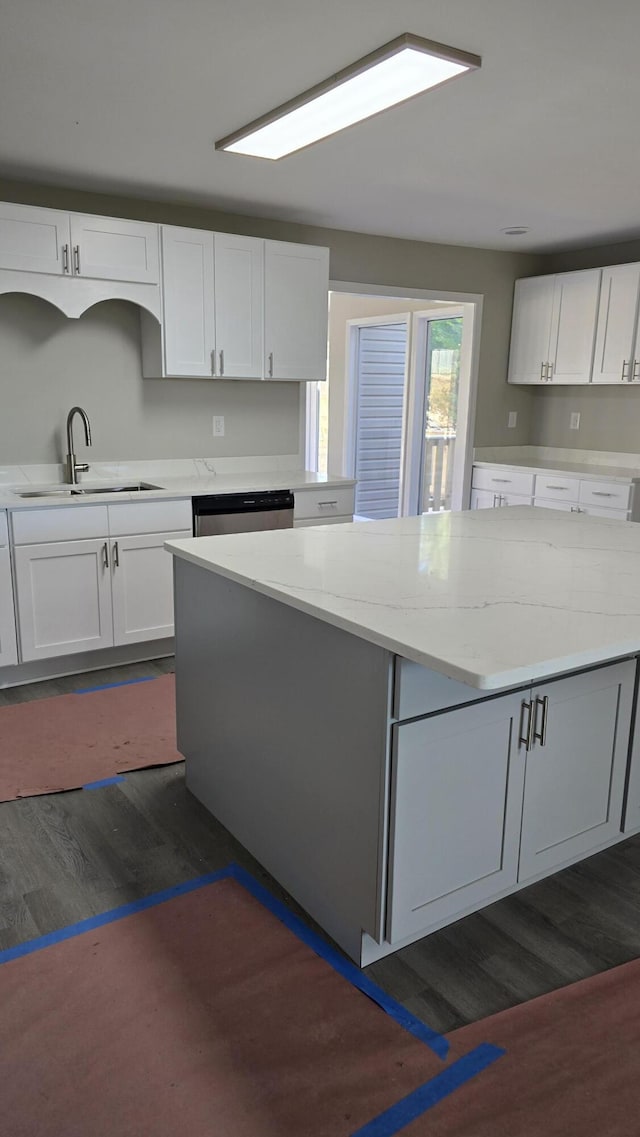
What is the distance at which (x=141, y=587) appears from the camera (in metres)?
3.86

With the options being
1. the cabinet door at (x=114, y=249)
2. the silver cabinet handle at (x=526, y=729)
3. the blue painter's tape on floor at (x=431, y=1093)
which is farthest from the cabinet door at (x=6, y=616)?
the blue painter's tape on floor at (x=431, y=1093)

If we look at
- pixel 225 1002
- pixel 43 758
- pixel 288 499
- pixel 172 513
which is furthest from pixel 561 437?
pixel 225 1002

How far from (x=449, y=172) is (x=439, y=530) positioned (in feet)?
5.91

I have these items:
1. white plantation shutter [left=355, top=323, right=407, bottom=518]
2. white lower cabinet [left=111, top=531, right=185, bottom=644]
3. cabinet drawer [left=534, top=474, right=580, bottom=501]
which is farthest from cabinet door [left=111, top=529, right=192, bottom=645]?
white plantation shutter [left=355, top=323, right=407, bottom=518]

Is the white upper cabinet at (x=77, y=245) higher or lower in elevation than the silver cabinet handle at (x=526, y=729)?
higher

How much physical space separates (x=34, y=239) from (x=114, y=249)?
0.39 metres

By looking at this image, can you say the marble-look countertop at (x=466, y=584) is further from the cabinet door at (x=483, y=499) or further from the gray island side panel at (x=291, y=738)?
the cabinet door at (x=483, y=499)

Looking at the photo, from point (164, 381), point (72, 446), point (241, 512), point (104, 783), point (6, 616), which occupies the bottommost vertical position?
point (104, 783)

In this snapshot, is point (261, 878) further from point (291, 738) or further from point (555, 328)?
point (555, 328)

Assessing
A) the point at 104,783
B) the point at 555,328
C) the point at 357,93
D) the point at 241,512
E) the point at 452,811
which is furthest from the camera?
the point at 555,328

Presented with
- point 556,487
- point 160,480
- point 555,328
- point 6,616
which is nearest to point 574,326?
point 555,328

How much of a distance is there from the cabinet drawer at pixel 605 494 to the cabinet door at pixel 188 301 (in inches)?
98.6

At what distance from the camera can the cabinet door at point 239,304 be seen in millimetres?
4125

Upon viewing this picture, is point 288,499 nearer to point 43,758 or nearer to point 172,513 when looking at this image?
point 172,513
